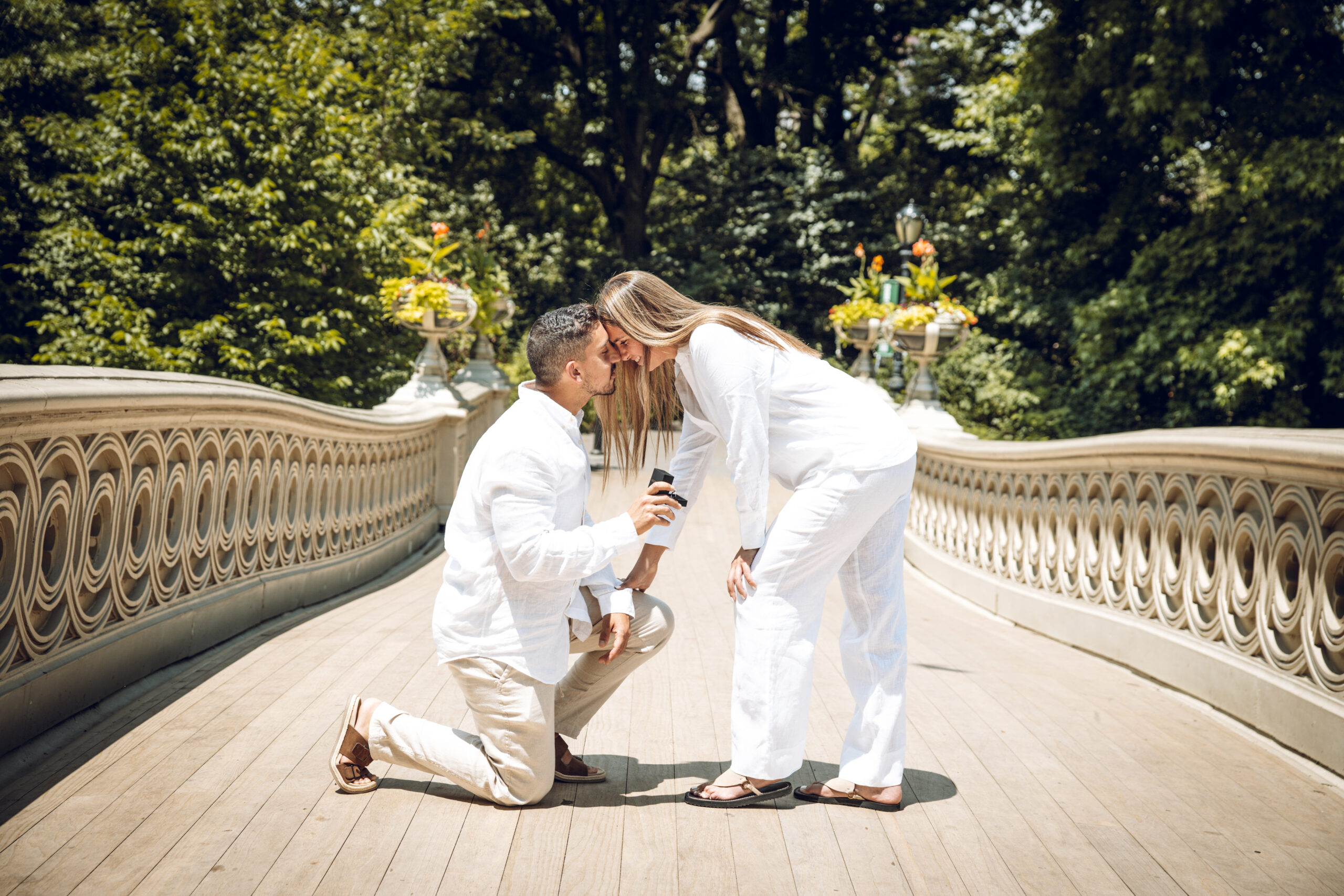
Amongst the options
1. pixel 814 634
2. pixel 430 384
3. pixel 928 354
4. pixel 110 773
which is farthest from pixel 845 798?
pixel 928 354

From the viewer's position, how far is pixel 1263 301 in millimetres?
16766

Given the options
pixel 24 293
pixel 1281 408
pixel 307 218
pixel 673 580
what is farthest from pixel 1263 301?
pixel 24 293

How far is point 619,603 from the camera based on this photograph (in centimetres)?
319

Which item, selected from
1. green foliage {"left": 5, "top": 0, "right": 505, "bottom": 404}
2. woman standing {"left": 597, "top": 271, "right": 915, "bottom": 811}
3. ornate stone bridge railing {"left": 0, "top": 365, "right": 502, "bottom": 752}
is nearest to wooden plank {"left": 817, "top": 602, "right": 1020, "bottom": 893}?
woman standing {"left": 597, "top": 271, "right": 915, "bottom": 811}

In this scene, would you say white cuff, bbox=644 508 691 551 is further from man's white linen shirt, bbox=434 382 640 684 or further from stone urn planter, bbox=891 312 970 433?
stone urn planter, bbox=891 312 970 433

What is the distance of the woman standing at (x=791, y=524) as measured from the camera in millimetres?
3117

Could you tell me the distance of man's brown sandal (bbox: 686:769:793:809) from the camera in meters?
3.19

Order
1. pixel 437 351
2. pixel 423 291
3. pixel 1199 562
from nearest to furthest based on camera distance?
pixel 1199 562 → pixel 423 291 → pixel 437 351

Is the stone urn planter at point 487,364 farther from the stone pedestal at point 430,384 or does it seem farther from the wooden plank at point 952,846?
the wooden plank at point 952,846

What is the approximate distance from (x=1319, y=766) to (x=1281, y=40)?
15.6m

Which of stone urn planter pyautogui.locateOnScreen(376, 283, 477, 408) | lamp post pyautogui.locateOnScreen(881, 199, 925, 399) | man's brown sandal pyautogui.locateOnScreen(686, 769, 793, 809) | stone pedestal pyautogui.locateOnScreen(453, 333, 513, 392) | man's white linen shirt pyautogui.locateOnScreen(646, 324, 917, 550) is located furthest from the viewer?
stone pedestal pyautogui.locateOnScreen(453, 333, 513, 392)

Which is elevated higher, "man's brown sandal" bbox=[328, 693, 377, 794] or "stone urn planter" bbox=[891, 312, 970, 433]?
"stone urn planter" bbox=[891, 312, 970, 433]

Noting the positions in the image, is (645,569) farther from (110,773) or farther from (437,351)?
(437,351)

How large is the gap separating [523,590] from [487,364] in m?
10.7
